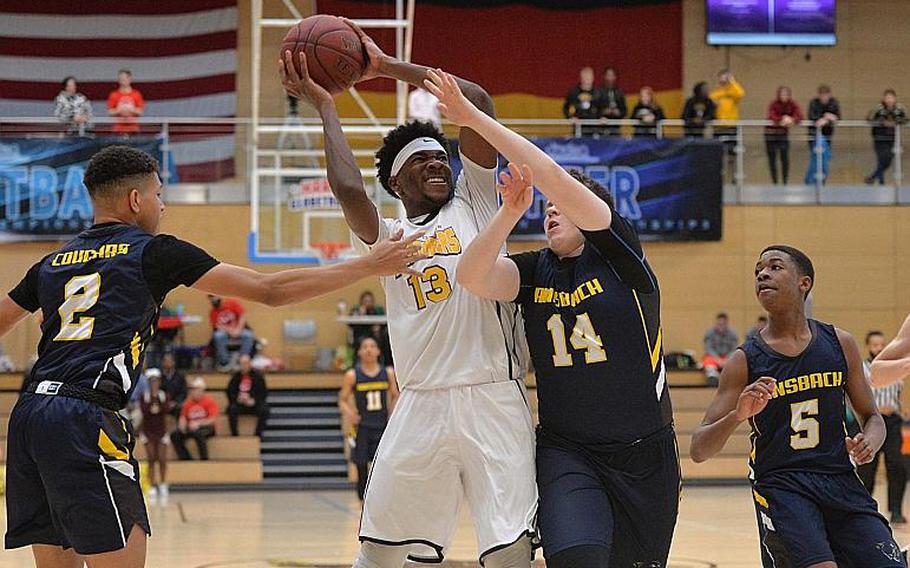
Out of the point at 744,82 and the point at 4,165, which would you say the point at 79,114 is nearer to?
the point at 4,165

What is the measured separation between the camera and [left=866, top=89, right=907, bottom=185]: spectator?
868 inches

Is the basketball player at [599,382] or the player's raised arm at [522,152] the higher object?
the player's raised arm at [522,152]

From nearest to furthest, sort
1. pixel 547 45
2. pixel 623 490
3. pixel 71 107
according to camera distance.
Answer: pixel 623 490 → pixel 71 107 → pixel 547 45

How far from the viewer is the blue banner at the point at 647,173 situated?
69.6 feet

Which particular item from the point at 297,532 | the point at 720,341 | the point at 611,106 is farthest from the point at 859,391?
the point at 611,106

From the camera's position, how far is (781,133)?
2225 cm

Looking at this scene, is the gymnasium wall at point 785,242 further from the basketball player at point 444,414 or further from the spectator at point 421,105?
the basketball player at point 444,414

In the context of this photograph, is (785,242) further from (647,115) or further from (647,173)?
(647,115)

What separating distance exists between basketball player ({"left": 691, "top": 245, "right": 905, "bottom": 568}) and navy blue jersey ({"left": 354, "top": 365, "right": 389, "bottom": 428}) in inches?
343

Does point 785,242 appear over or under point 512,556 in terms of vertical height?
over

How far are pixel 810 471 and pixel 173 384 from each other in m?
14.1

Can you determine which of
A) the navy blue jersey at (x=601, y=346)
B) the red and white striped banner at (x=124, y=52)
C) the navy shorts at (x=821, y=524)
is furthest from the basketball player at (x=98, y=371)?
the red and white striped banner at (x=124, y=52)

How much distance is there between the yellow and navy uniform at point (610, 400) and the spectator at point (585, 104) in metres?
17.0

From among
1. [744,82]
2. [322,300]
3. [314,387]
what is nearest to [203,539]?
[314,387]
